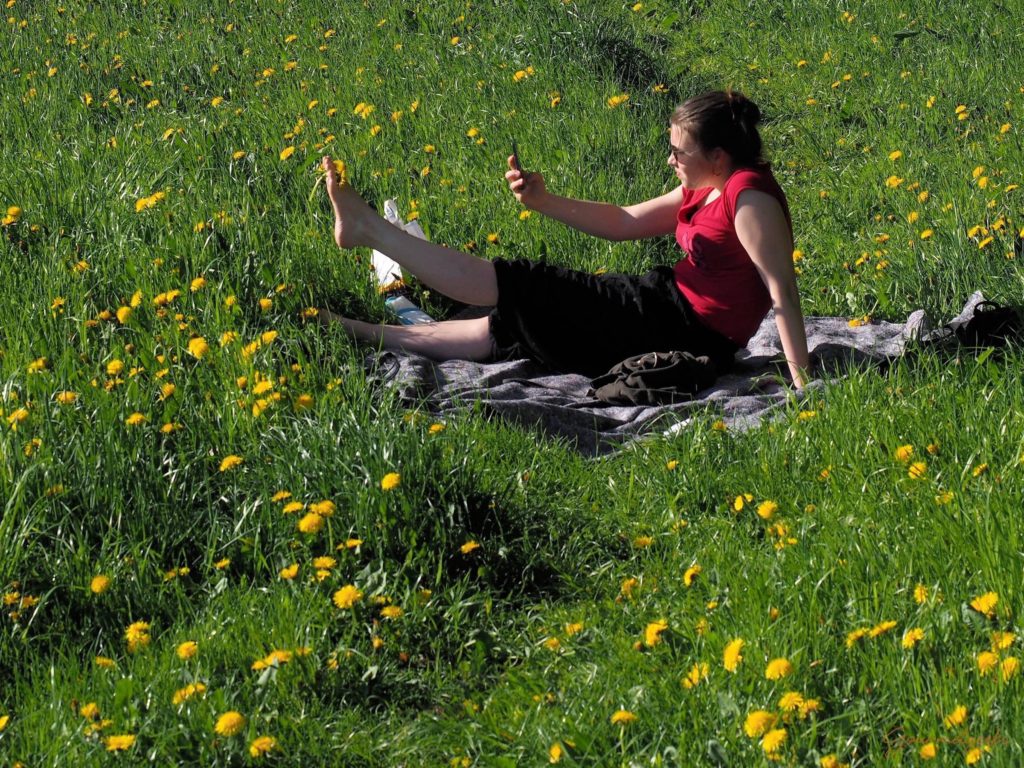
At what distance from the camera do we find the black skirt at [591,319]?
4.07 m

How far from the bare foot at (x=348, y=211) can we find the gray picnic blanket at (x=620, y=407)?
41cm

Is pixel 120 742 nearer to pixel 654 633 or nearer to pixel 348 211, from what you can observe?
pixel 654 633

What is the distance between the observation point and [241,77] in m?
6.91

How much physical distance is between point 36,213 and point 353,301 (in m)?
1.20

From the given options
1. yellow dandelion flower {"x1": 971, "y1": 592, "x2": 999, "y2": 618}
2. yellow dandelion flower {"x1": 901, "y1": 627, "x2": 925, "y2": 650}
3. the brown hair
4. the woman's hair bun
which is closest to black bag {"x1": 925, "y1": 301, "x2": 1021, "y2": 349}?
the brown hair

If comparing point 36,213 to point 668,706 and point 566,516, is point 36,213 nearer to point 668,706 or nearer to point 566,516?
point 566,516

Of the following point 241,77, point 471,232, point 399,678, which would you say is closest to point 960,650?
point 399,678

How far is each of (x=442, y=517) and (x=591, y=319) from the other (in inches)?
57.9

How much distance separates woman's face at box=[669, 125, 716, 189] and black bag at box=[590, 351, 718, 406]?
56 centimetres

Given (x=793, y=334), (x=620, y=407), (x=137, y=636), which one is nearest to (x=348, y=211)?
(x=620, y=407)

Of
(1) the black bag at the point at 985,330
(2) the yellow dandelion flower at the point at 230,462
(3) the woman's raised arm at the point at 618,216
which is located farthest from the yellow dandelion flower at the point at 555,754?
(3) the woman's raised arm at the point at 618,216

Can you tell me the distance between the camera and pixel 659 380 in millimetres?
3854

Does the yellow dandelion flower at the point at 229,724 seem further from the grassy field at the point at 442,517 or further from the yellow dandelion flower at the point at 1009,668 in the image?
the yellow dandelion flower at the point at 1009,668

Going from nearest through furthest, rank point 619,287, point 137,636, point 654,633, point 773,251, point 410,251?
1. point 654,633
2. point 137,636
3. point 773,251
4. point 410,251
5. point 619,287
